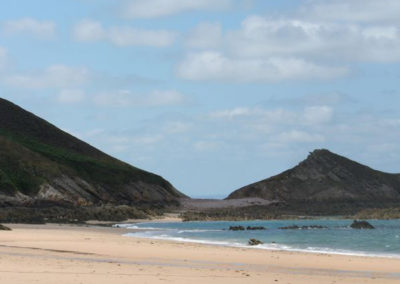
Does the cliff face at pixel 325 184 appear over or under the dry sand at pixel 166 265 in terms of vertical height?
over

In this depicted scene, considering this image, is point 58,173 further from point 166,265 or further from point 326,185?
point 166,265

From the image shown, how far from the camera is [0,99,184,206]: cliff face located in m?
93.6

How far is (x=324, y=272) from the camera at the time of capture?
2603 centimetres

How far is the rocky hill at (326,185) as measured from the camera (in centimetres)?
12331

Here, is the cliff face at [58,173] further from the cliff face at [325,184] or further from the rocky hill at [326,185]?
the rocky hill at [326,185]

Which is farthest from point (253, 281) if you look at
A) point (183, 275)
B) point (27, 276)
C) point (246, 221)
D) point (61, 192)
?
point (61, 192)

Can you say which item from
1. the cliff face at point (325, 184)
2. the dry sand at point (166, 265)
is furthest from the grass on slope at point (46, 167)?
the dry sand at point (166, 265)

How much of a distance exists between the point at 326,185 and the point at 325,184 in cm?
25

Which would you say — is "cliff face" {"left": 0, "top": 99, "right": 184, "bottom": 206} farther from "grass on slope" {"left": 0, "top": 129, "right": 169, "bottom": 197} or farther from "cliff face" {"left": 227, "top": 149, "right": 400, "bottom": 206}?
"cliff face" {"left": 227, "top": 149, "right": 400, "bottom": 206}

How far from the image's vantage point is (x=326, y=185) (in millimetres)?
125688

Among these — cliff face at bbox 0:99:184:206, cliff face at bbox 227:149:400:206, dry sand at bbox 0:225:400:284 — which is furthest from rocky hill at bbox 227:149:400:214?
dry sand at bbox 0:225:400:284

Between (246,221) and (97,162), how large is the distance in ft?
147

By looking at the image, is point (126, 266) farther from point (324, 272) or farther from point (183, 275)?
point (324, 272)

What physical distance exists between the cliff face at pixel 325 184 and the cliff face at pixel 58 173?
631 inches
